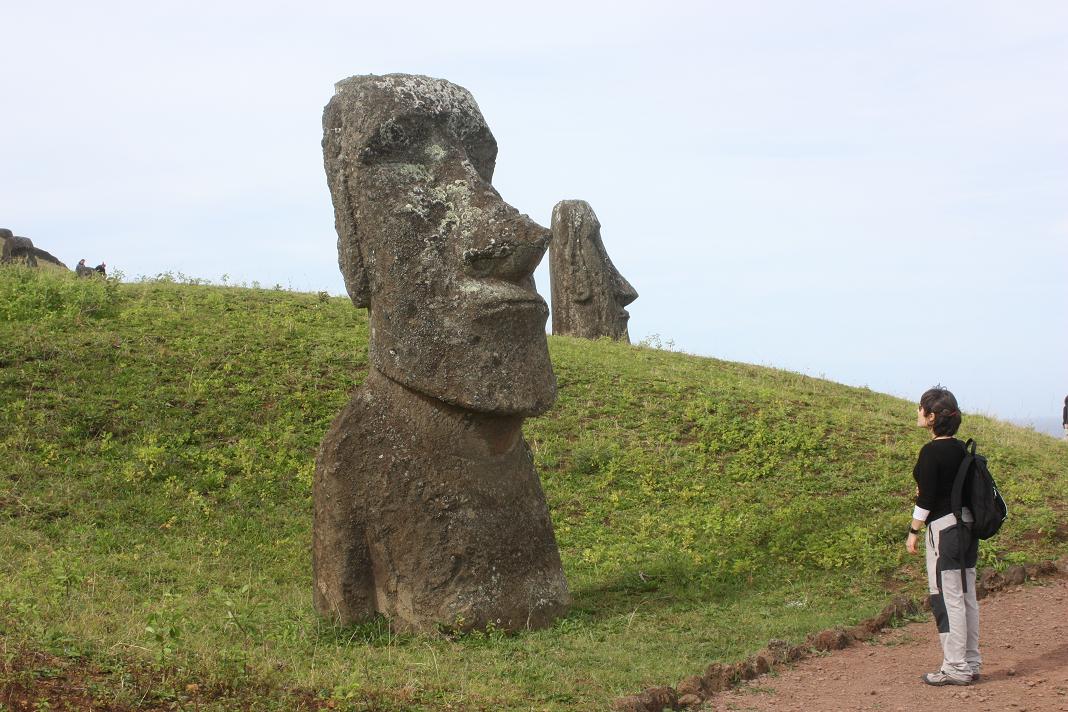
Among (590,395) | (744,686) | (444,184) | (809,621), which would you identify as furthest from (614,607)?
(590,395)

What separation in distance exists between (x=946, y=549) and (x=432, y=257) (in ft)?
11.7

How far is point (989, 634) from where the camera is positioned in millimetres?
7605

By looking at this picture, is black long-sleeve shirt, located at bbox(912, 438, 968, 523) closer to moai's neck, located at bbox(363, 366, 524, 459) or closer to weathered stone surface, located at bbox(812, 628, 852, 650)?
weathered stone surface, located at bbox(812, 628, 852, 650)

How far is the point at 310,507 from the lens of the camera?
10.7m

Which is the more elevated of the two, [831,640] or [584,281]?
[584,281]

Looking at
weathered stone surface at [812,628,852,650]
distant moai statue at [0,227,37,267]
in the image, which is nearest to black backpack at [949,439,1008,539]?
weathered stone surface at [812,628,852,650]

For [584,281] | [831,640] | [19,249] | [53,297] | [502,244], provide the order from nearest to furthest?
[831,640]
[502,244]
[53,297]
[584,281]
[19,249]

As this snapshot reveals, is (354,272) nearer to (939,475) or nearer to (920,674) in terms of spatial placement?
(939,475)

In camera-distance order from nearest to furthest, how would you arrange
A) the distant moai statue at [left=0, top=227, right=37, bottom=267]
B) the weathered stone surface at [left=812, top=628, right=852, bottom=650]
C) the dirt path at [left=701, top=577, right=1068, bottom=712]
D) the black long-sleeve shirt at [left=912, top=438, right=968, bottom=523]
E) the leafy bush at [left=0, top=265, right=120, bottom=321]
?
the dirt path at [left=701, top=577, right=1068, bottom=712], the black long-sleeve shirt at [left=912, top=438, right=968, bottom=523], the weathered stone surface at [left=812, top=628, right=852, bottom=650], the leafy bush at [left=0, top=265, right=120, bottom=321], the distant moai statue at [left=0, top=227, right=37, bottom=267]

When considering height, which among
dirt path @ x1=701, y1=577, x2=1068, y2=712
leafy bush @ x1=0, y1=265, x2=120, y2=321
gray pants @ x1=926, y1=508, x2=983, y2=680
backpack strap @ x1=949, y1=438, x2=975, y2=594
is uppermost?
leafy bush @ x1=0, y1=265, x2=120, y2=321

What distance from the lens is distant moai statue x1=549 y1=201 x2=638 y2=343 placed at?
21.7 m

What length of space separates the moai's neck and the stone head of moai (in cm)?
14

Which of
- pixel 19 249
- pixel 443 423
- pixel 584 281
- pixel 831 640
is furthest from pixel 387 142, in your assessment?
pixel 19 249

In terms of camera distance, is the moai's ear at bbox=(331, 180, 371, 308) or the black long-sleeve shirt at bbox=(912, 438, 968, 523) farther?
the moai's ear at bbox=(331, 180, 371, 308)
